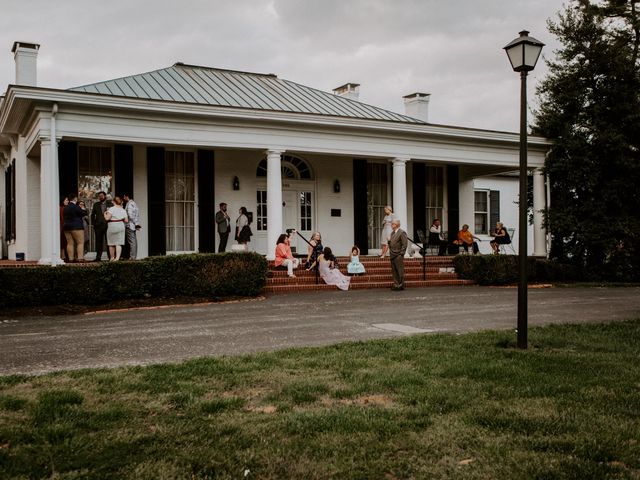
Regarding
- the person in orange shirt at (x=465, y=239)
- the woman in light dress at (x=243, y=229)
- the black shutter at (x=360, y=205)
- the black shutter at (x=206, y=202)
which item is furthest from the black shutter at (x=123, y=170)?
the person in orange shirt at (x=465, y=239)

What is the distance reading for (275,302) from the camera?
42.8 ft

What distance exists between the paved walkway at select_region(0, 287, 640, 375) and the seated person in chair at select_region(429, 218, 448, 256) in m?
6.46

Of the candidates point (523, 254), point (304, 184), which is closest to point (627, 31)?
point (304, 184)

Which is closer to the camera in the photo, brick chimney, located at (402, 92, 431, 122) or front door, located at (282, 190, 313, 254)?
front door, located at (282, 190, 313, 254)

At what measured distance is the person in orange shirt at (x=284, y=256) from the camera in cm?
1592

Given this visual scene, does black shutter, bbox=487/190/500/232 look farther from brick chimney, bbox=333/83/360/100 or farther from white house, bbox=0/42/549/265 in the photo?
brick chimney, bbox=333/83/360/100

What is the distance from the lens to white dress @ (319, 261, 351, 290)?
1583cm

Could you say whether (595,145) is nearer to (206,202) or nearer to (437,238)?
(437,238)

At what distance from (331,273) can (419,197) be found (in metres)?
6.98

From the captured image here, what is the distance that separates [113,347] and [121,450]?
3.89 m

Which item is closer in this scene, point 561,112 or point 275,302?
point 275,302

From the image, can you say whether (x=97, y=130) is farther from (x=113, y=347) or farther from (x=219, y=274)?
(x=113, y=347)

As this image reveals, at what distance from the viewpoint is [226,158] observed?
18.8 meters

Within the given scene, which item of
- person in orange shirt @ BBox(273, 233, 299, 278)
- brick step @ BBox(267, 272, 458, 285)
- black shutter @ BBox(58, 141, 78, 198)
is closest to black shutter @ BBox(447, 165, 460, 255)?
brick step @ BBox(267, 272, 458, 285)
